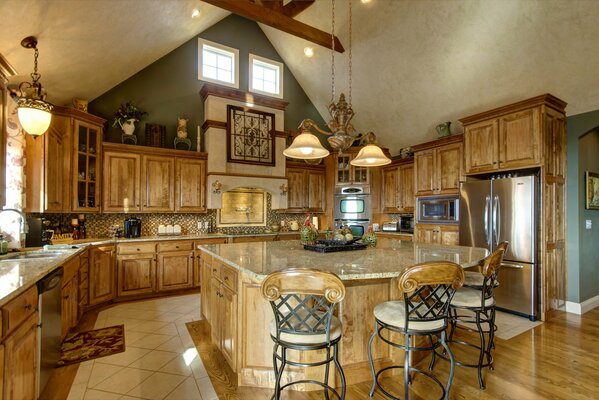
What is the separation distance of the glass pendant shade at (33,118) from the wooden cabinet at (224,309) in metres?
2.08

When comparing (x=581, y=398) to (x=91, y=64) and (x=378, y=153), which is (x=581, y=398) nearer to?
(x=378, y=153)

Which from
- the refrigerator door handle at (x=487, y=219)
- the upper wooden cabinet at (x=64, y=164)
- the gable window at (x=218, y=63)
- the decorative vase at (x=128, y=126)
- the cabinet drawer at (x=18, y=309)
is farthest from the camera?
the gable window at (x=218, y=63)

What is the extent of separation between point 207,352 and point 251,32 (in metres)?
6.23

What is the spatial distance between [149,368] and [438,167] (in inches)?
195

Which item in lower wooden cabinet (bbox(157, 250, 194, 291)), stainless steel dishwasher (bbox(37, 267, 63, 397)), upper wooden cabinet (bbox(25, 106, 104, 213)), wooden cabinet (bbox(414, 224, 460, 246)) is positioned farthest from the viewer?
wooden cabinet (bbox(414, 224, 460, 246))

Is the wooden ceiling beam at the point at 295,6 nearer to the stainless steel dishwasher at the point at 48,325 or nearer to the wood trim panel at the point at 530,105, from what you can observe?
the wood trim panel at the point at 530,105

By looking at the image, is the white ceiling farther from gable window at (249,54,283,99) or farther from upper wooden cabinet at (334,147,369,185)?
upper wooden cabinet at (334,147,369,185)

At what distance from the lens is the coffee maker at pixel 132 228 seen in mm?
4719

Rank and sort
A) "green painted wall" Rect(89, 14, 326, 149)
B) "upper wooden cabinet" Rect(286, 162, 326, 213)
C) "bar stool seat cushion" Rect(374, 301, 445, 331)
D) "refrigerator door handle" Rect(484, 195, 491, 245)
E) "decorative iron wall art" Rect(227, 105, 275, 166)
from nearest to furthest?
"bar stool seat cushion" Rect(374, 301, 445, 331) < "refrigerator door handle" Rect(484, 195, 491, 245) < "green painted wall" Rect(89, 14, 326, 149) < "decorative iron wall art" Rect(227, 105, 275, 166) < "upper wooden cabinet" Rect(286, 162, 326, 213)

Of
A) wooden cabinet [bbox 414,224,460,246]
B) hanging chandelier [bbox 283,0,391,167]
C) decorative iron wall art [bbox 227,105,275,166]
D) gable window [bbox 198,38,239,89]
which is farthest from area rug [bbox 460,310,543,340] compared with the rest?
gable window [bbox 198,38,239,89]

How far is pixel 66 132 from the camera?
393 centimetres

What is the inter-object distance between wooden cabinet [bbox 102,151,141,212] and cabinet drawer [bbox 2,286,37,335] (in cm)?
298

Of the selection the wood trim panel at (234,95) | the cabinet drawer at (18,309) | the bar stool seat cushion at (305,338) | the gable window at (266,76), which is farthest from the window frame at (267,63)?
the bar stool seat cushion at (305,338)

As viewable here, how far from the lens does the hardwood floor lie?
2154mm
